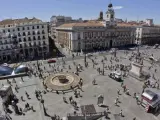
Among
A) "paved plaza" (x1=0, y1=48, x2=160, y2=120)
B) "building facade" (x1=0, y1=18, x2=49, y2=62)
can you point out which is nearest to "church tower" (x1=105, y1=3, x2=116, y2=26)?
"building facade" (x1=0, y1=18, x2=49, y2=62)

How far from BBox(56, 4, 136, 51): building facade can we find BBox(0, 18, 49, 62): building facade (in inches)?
537

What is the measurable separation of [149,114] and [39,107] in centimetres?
1800

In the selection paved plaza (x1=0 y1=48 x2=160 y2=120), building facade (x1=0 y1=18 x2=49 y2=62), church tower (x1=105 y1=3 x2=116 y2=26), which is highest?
church tower (x1=105 y1=3 x2=116 y2=26)

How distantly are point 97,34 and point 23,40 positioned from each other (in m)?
33.1

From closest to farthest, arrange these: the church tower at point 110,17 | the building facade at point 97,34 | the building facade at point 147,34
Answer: the building facade at point 97,34
the church tower at point 110,17
the building facade at point 147,34

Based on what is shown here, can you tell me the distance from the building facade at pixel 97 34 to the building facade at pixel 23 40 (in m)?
13.6

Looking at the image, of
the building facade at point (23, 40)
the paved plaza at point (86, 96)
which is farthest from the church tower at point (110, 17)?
the paved plaza at point (86, 96)

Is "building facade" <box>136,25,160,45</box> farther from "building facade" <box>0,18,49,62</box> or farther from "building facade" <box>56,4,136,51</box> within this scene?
"building facade" <box>0,18,49,62</box>

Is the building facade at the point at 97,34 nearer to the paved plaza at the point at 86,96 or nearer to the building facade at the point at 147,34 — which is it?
the building facade at the point at 147,34

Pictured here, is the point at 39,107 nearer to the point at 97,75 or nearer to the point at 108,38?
the point at 97,75

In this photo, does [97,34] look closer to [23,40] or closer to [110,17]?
[110,17]

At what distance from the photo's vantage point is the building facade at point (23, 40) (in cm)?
5522

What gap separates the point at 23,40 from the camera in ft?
188

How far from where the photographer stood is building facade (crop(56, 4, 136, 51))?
68250mm
